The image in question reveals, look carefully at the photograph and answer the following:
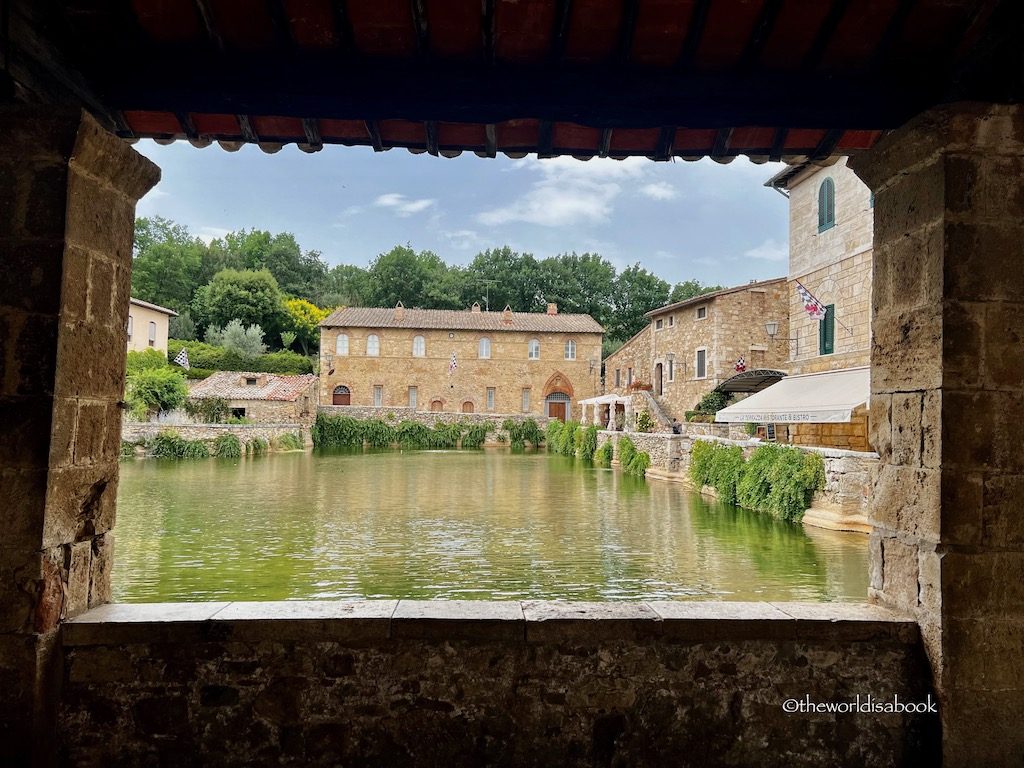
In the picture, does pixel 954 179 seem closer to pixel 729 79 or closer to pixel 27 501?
pixel 729 79

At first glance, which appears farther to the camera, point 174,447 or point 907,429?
point 174,447

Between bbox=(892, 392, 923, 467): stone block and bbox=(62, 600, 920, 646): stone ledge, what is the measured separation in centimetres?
71

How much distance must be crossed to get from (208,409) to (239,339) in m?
16.4

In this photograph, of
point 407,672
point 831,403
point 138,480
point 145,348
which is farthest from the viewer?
point 145,348

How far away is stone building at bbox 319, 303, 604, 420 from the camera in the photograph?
4009 cm

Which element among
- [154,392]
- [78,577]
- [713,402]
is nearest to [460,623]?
[78,577]

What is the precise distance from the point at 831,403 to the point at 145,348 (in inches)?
1293

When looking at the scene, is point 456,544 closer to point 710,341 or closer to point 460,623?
point 460,623

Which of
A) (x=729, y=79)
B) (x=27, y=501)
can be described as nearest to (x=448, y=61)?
(x=729, y=79)

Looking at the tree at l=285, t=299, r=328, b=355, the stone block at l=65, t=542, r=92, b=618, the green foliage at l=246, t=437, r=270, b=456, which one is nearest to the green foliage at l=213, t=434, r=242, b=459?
the green foliage at l=246, t=437, r=270, b=456

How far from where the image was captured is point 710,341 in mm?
25703

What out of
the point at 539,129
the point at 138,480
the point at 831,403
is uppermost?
the point at 539,129

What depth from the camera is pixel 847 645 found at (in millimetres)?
2908

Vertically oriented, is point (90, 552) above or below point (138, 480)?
above
